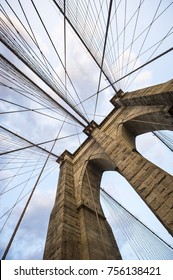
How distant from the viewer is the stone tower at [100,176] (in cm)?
549

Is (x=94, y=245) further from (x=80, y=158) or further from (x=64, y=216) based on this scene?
(x=80, y=158)

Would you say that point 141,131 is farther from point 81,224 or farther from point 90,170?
point 81,224

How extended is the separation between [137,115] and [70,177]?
171 inches

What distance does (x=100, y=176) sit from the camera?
426 inches

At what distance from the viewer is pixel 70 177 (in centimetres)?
1009

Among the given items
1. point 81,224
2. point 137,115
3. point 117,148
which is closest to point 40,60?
point 117,148

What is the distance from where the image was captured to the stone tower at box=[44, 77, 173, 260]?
18.0 feet

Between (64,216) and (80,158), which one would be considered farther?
(80,158)
